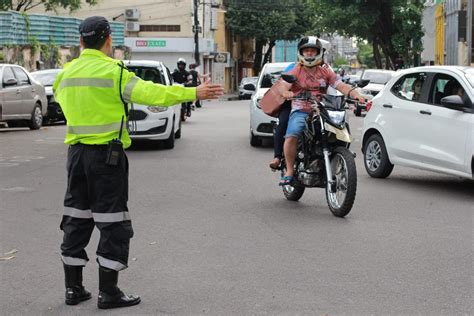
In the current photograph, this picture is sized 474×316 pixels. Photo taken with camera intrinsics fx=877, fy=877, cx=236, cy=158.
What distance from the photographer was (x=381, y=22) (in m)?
49.6

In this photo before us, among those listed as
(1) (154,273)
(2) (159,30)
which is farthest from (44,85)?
(2) (159,30)

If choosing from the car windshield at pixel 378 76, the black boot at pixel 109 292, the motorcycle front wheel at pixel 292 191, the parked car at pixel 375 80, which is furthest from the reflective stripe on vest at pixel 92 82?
the car windshield at pixel 378 76

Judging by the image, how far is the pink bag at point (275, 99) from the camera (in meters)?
9.72

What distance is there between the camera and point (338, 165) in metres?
9.26

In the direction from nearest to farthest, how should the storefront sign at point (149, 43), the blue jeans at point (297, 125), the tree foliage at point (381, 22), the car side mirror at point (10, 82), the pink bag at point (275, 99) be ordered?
the blue jeans at point (297, 125)
the pink bag at point (275, 99)
the car side mirror at point (10, 82)
the tree foliage at point (381, 22)
the storefront sign at point (149, 43)

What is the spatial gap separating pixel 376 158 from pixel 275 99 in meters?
3.24

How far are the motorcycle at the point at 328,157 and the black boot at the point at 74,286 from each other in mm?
3751

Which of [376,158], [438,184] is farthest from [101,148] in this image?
[376,158]

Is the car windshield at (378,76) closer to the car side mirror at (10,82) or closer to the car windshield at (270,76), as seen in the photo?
the car windshield at (270,76)

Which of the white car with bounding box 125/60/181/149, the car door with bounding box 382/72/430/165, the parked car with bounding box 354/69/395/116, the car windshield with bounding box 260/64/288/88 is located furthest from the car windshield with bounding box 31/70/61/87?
the car door with bounding box 382/72/430/165

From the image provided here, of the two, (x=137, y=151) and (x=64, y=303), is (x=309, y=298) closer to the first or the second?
(x=64, y=303)

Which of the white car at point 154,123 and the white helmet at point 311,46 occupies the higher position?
the white helmet at point 311,46

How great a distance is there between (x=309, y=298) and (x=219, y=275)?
89 centimetres

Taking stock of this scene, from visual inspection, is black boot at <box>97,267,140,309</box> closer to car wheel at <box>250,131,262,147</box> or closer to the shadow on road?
the shadow on road
